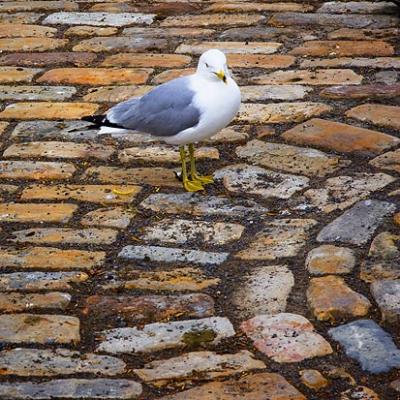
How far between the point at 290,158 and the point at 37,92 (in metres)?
1.55

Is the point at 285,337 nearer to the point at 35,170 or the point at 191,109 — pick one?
the point at 191,109

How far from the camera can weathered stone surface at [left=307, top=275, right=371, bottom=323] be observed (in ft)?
12.3

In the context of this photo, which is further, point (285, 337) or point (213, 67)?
point (213, 67)

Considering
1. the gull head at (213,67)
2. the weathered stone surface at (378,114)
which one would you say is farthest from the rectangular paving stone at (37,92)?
the weathered stone surface at (378,114)

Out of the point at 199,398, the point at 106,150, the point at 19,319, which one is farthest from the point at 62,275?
the point at 106,150

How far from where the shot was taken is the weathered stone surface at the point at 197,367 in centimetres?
343

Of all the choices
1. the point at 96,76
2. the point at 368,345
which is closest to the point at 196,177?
the point at 96,76

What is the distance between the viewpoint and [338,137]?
5207 mm

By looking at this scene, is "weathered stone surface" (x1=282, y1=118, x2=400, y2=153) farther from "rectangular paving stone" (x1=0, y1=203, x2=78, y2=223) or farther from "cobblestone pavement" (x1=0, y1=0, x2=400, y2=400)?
"rectangular paving stone" (x1=0, y1=203, x2=78, y2=223)

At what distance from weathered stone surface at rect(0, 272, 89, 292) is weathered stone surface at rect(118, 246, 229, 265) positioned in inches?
9.7

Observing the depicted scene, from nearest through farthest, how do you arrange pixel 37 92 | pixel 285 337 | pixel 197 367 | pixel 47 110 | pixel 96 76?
pixel 197 367 → pixel 285 337 → pixel 47 110 → pixel 37 92 → pixel 96 76

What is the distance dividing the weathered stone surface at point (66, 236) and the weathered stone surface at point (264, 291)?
0.65m

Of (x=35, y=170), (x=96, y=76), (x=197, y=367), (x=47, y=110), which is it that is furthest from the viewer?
(x=96, y=76)

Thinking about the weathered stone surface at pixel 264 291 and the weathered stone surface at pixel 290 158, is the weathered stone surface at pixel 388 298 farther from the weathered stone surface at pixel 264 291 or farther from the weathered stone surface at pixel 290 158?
the weathered stone surface at pixel 290 158
